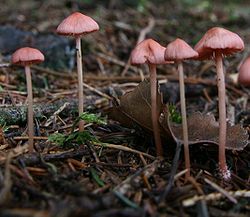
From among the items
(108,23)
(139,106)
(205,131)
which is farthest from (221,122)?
(108,23)

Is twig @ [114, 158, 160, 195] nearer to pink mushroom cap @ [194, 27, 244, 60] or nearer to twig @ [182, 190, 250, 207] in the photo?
twig @ [182, 190, 250, 207]

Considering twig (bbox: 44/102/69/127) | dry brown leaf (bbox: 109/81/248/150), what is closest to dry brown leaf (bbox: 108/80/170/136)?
dry brown leaf (bbox: 109/81/248/150)

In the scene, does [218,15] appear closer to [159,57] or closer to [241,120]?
[241,120]

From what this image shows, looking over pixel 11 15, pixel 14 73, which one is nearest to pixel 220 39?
pixel 14 73

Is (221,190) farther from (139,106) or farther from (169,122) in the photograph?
(139,106)

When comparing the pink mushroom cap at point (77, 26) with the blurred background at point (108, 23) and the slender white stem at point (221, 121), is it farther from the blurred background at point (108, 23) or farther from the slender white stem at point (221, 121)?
the blurred background at point (108, 23)

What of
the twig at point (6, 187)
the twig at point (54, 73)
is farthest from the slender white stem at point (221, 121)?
the twig at point (54, 73)

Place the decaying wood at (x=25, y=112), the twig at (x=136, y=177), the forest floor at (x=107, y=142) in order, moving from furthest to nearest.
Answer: the decaying wood at (x=25, y=112) → the twig at (x=136, y=177) → the forest floor at (x=107, y=142)
